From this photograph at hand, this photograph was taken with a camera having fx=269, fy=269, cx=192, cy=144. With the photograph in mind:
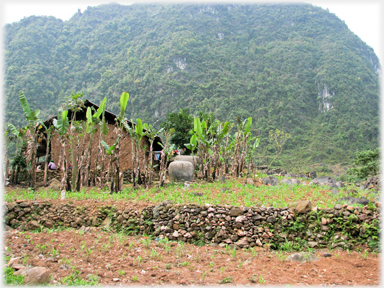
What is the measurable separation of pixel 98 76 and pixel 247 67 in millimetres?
37335

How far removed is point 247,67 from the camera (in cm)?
7006

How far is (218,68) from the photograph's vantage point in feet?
222

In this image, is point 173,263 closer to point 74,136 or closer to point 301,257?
point 301,257

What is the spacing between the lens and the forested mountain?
42.2 m

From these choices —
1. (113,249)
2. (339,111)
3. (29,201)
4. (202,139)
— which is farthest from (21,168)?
(339,111)

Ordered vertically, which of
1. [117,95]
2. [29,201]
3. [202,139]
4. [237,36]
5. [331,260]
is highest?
[237,36]

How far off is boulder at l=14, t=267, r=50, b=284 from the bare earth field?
0.40 ft

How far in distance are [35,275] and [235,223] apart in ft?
13.5

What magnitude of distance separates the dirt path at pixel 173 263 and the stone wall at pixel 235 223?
377 mm

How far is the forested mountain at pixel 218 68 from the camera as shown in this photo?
138 feet

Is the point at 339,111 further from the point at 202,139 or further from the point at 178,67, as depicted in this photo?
the point at 202,139

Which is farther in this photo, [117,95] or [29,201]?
[117,95]

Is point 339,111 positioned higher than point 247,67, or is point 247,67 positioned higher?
point 247,67

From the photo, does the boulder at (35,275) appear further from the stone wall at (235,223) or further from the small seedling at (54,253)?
the stone wall at (235,223)
